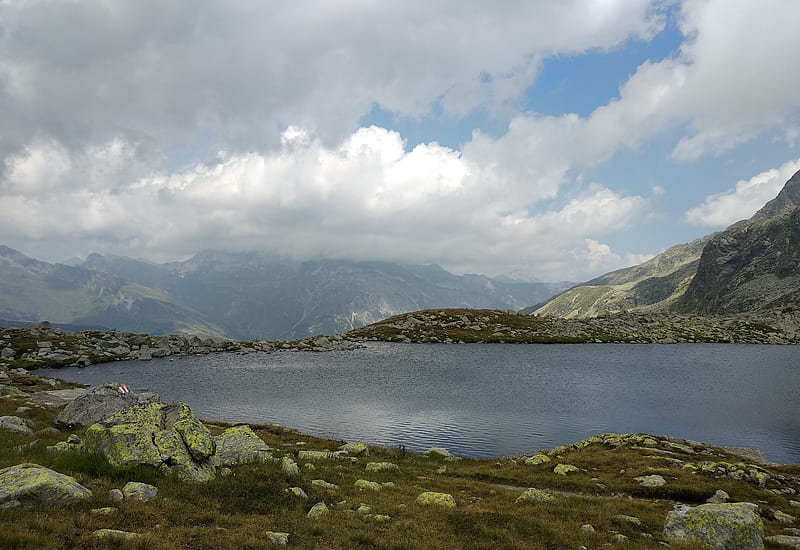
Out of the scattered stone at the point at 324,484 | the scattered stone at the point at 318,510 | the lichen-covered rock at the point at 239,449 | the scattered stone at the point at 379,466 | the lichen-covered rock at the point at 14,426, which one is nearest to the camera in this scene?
the scattered stone at the point at 318,510

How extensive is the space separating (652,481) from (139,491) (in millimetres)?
32027

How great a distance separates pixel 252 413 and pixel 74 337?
88500mm

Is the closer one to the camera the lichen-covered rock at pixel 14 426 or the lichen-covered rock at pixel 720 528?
the lichen-covered rock at pixel 720 528

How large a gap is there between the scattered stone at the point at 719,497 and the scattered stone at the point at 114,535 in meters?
31.8

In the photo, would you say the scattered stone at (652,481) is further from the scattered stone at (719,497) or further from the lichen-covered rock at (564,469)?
the lichen-covered rock at (564,469)

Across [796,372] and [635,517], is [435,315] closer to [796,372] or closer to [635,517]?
[796,372]

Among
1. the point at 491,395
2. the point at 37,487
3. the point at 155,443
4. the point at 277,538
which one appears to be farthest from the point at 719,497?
the point at 491,395

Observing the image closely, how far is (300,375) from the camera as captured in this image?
8644 cm

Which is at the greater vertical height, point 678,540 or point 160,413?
point 160,413

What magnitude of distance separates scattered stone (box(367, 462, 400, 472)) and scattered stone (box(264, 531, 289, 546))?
50.1 feet

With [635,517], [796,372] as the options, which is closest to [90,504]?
[635,517]

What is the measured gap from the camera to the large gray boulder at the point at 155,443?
19406 millimetres

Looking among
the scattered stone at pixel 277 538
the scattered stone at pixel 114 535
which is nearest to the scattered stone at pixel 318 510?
the scattered stone at pixel 277 538

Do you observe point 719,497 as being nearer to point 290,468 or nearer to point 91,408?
point 290,468
